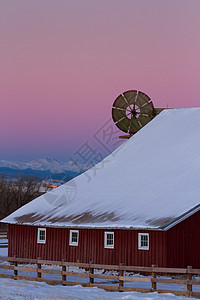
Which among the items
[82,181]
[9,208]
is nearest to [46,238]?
[82,181]

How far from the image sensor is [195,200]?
26422 mm

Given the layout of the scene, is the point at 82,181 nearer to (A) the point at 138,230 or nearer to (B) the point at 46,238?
(B) the point at 46,238

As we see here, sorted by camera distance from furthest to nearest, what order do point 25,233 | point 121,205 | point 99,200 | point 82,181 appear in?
point 82,181
point 25,233
point 99,200
point 121,205

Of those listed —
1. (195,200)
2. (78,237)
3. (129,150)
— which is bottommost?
(78,237)

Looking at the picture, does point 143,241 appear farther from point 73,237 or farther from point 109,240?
point 73,237

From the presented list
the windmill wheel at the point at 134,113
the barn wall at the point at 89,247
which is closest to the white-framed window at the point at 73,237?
the barn wall at the point at 89,247

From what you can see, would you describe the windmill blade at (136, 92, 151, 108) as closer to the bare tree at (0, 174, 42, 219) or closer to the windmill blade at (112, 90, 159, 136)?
the windmill blade at (112, 90, 159, 136)

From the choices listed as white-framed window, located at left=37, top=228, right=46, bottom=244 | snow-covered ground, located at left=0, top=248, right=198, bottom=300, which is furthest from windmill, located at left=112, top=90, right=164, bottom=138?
snow-covered ground, located at left=0, top=248, right=198, bottom=300

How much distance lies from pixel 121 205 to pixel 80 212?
271 cm

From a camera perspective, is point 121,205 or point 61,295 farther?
point 121,205

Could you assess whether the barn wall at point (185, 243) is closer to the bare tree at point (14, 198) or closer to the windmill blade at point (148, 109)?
the windmill blade at point (148, 109)

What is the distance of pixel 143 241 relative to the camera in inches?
1071

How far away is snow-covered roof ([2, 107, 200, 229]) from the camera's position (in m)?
27.3

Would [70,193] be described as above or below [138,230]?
above
